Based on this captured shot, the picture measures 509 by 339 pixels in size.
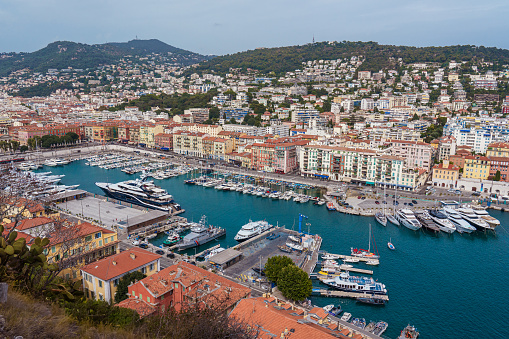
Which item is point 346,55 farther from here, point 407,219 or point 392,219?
point 407,219

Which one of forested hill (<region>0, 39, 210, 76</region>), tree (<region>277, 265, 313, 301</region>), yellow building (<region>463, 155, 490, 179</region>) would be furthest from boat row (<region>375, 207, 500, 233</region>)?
forested hill (<region>0, 39, 210, 76</region>)

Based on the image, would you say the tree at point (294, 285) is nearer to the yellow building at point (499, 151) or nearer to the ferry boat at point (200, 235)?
the ferry boat at point (200, 235)

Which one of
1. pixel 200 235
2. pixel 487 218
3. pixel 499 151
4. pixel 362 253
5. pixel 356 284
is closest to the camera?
pixel 356 284

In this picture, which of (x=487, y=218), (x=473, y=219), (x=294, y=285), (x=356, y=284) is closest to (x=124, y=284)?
(x=294, y=285)

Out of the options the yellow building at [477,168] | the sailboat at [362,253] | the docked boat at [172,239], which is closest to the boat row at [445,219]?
the sailboat at [362,253]

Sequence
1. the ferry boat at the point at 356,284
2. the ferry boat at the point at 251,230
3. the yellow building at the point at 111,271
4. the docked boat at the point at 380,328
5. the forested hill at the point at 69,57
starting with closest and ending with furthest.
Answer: the yellow building at the point at 111,271 < the docked boat at the point at 380,328 < the ferry boat at the point at 356,284 < the ferry boat at the point at 251,230 < the forested hill at the point at 69,57

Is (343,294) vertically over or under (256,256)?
under

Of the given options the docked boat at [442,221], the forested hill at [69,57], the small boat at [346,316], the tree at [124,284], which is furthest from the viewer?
the forested hill at [69,57]
